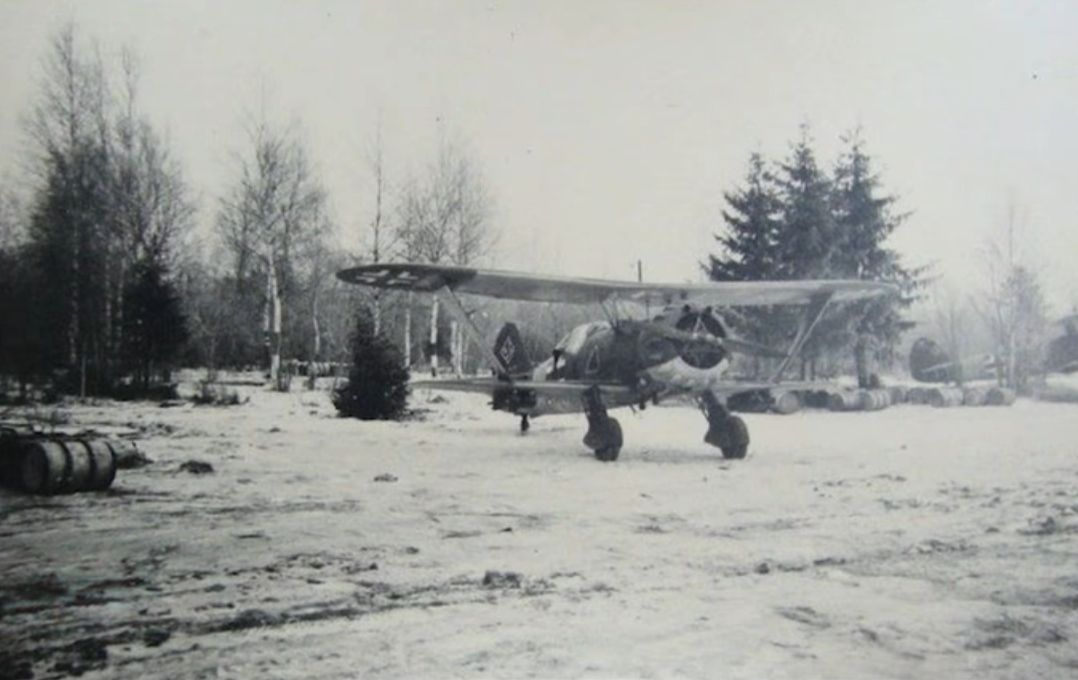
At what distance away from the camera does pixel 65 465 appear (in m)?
3.81

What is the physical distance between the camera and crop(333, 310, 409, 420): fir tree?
30.9ft

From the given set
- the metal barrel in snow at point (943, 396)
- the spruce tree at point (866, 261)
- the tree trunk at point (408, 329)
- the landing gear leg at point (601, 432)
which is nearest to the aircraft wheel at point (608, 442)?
the landing gear leg at point (601, 432)

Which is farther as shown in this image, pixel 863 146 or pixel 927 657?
pixel 863 146

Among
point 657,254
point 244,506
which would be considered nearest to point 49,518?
point 244,506

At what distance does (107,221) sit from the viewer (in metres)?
3.86

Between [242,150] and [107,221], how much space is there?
80 centimetres

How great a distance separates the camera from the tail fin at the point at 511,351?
9.40 metres

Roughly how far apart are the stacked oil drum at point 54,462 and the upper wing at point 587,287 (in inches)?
81.3

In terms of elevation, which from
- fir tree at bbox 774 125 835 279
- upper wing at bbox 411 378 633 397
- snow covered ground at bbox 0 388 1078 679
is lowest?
snow covered ground at bbox 0 388 1078 679

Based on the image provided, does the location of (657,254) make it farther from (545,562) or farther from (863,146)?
(545,562)

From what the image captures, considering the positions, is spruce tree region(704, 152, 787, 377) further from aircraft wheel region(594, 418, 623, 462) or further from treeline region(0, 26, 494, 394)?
treeline region(0, 26, 494, 394)

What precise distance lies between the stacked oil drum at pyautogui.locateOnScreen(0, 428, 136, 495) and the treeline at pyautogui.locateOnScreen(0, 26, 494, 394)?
300 mm

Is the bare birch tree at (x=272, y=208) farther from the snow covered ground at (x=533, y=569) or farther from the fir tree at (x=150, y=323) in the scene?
the snow covered ground at (x=533, y=569)

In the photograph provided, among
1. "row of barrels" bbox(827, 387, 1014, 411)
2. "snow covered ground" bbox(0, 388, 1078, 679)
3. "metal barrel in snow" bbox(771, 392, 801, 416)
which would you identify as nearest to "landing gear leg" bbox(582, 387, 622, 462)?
"snow covered ground" bbox(0, 388, 1078, 679)
